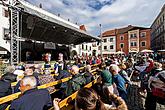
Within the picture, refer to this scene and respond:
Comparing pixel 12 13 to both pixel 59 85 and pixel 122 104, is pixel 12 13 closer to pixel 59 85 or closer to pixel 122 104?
pixel 59 85

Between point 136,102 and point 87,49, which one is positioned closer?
point 136,102

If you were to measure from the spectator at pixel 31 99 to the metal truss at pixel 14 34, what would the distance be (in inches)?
330

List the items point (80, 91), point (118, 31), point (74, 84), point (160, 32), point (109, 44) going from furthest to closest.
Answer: point (118, 31) → point (109, 44) → point (160, 32) → point (74, 84) → point (80, 91)

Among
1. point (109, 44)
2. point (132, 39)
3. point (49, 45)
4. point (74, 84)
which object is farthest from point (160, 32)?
point (74, 84)

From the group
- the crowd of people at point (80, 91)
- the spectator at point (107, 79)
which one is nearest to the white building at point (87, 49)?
the crowd of people at point (80, 91)

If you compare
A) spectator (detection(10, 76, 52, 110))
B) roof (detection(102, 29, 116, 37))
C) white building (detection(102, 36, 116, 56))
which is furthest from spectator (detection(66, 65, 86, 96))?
roof (detection(102, 29, 116, 37))

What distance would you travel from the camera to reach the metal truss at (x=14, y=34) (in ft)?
39.0

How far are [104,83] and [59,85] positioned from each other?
1748 mm

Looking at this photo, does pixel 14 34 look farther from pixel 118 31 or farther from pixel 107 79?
pixel 118 31

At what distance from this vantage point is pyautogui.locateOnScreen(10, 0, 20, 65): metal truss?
11.9 meters

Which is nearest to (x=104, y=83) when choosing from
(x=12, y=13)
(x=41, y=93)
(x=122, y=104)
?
(x=41, y=93)

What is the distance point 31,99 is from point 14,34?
962 centimetres

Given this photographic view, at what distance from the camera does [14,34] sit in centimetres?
1241

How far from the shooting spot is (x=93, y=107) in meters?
2.37
